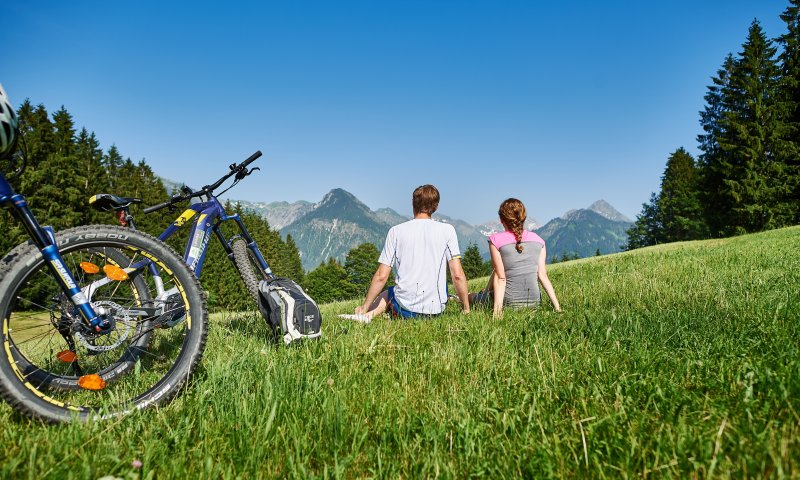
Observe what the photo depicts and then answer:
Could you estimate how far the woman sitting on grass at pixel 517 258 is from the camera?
6.79 m

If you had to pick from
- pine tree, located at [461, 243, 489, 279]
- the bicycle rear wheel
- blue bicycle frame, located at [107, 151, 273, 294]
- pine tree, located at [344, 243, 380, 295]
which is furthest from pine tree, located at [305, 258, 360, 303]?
blue bicycle frame, located at [107, 151, 273, 294]

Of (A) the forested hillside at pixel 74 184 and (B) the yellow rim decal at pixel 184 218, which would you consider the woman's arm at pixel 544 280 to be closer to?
(B) the yellow rim decal at pixel 184 218

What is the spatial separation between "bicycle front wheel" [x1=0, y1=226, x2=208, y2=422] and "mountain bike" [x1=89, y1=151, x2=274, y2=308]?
2.22ft

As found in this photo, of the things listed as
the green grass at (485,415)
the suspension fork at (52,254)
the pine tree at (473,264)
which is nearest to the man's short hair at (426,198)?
the green grass at (485,415)

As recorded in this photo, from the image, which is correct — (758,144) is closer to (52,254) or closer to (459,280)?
(459,280)

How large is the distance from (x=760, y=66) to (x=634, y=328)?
55474mm

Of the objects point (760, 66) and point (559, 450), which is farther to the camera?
point (760, 66)

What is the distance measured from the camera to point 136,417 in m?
2.43

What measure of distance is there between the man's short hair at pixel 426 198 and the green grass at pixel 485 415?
3461 mm

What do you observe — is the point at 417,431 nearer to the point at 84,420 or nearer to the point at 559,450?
the point at 559,450

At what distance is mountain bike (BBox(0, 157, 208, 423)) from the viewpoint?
2.40 metres

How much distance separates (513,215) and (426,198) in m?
1.63

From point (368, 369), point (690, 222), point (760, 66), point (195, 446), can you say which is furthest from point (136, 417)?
point (690, 222)

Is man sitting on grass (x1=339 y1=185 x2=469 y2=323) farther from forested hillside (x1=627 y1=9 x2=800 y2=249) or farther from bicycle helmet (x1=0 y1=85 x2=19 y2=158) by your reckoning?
forested hillside (x1=627 y1=9 x2=800 y2=249)
